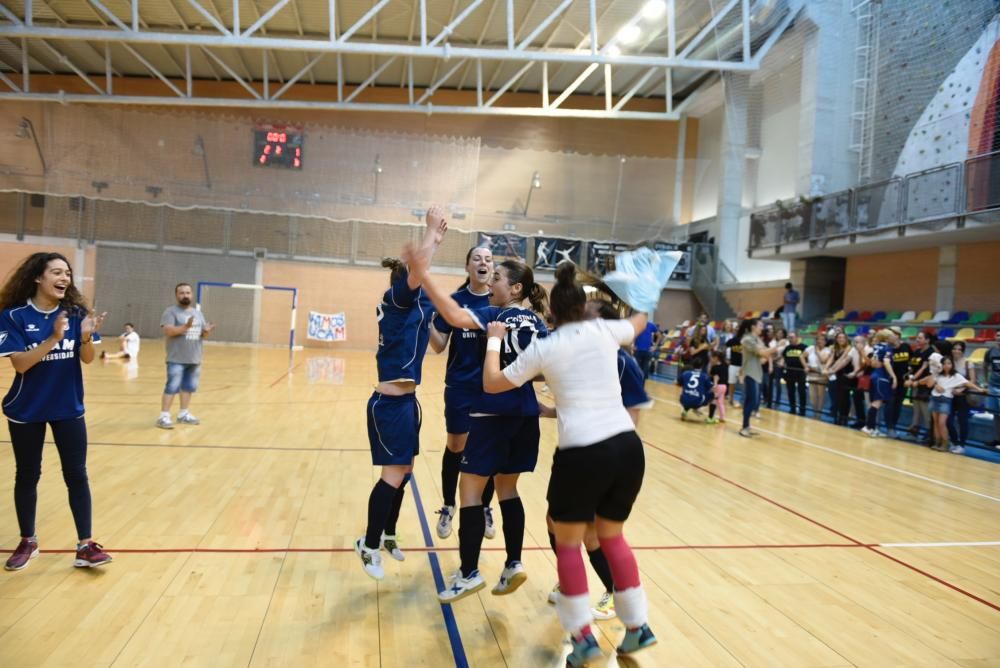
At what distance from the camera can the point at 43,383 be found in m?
3.34

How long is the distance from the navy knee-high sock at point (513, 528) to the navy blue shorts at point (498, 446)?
0.70ft

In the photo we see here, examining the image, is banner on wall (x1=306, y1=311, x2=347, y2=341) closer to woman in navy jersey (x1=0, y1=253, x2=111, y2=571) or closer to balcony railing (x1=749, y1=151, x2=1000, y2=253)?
balcony railing (x1=749, y1=151, x2=1000, y2=253)

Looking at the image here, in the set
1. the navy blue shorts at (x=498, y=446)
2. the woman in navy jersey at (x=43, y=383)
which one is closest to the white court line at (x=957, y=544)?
the navy blue shorts at (x=498, y=446)

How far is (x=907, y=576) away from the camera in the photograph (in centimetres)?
409

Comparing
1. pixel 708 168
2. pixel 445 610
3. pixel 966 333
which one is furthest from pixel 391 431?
pixel 708 168

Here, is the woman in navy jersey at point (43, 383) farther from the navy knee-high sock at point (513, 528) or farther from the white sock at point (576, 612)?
the white sock at point (576, 612)

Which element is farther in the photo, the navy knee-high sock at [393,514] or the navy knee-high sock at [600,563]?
the navy knee-high sock at [393,514]

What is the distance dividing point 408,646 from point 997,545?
4.67 meters

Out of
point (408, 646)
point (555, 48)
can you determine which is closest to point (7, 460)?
point (408, 646)

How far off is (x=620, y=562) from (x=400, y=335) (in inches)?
62.1

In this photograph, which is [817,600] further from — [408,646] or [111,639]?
[111,639]

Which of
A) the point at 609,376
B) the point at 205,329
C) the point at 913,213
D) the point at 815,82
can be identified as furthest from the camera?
the point at 815,82

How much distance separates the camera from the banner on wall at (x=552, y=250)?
65.5ft

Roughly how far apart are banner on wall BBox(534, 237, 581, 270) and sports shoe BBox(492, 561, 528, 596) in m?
17.2
